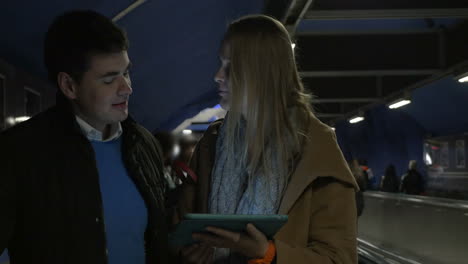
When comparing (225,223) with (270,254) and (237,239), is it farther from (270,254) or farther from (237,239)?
(270,254)

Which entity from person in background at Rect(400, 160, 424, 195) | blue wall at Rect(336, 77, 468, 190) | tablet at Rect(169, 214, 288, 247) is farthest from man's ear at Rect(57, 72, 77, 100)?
person in background at Rect(400, 160, 424, 195)

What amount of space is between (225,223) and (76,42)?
0.92 metres

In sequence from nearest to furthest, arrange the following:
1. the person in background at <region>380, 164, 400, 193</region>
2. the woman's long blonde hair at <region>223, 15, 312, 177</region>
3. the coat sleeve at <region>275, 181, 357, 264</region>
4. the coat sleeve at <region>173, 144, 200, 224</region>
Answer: the coat sleeve at <region>275, 181, 357, 264</region>, the woman's long blonde hair at <region>223, 15, 312, 177</region>, the coat sleeve at <region>173, 144, 200, 224</region>, the person in background at <region>380, 164, 400, 193</region>

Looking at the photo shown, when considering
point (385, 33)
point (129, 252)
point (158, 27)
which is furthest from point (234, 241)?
point (385, 33)

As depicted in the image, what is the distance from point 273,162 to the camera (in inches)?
A: 81.7

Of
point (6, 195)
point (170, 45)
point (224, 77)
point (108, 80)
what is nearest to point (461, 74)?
point (170, 45)

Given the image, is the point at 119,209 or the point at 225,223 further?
the point at 119,209

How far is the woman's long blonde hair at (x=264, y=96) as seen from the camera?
2051mm

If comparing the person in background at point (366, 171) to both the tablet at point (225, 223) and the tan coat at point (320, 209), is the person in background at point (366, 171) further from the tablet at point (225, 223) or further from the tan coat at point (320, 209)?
the tablet at point (225, 223)

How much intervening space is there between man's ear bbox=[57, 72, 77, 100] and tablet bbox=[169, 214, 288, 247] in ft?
2.30

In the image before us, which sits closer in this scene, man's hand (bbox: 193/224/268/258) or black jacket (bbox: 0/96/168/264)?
man's hand (bbox: 193/224/268/258)

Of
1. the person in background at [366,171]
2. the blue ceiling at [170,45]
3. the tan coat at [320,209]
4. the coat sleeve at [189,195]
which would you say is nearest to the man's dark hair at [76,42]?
the coat sleeve at [189,195]

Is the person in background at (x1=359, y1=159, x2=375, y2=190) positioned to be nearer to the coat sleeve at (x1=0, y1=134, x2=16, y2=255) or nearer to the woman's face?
the woman's face

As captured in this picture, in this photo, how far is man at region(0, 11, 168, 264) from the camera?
188 cm
